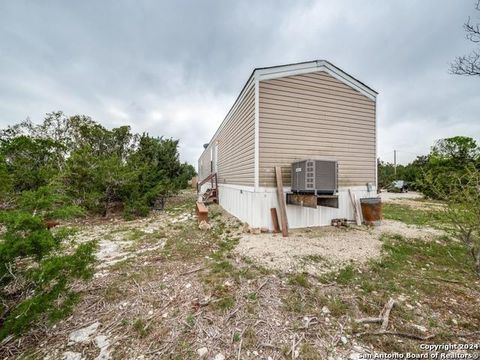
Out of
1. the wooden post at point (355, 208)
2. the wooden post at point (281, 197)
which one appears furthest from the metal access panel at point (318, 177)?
the wooden post at point (355, 208)

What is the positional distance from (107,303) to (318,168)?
4.70 metres

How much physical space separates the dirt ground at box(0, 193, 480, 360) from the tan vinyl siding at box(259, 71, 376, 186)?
254 cm

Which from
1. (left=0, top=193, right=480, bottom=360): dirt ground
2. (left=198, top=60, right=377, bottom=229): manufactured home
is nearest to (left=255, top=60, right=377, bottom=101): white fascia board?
(left=198, top=60, right=377, bottom=229): manufactured home

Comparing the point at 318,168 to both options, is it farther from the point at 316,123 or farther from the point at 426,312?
the point at 426,312

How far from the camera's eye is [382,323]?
2.18 meters

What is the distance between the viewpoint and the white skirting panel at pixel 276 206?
5.49 metres

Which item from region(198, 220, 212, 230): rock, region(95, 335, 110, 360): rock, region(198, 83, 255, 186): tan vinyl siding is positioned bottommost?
region(95, 335, 110, 360): rock

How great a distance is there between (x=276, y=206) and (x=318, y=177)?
4.61ft

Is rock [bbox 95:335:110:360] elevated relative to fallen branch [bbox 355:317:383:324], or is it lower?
lower

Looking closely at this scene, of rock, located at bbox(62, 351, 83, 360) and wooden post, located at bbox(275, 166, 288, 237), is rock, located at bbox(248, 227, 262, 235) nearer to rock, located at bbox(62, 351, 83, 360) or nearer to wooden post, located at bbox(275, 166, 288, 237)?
wooden post, located at bbox(275, 166, 288, 237)

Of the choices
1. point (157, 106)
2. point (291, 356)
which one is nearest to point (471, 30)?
point (291, 356)

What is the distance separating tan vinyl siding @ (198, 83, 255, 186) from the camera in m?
5.71

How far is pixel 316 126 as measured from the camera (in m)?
6.02

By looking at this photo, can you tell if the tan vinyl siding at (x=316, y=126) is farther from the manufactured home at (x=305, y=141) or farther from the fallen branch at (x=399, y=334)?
the fallen branch at (x=399, y=334)
